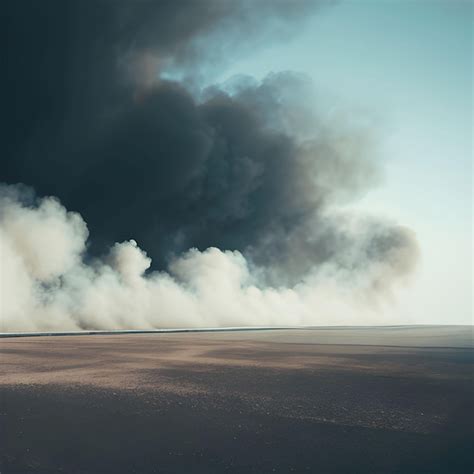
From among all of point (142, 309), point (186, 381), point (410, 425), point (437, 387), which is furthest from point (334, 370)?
point (142, 309)

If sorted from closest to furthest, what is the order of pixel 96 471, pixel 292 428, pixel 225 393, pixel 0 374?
1. pixel 96 471
2. pixel 292 428
3. pixel 225 393
4. pixel 0 374

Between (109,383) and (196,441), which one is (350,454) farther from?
(109,383)

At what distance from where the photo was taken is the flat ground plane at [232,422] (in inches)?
164

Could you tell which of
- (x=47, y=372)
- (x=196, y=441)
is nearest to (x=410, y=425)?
(x=196, y=441)

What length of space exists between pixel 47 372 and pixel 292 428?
22.9ft

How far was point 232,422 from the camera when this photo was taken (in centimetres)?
560

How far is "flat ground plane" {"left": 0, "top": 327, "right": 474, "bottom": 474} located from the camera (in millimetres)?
4168

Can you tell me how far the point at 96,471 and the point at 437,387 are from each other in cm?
728

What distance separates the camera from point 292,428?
211 inches

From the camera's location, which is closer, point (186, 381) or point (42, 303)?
point (186, 381)

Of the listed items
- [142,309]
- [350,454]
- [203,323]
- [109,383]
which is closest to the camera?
[350,454]

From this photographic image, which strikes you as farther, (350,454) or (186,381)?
(186,381)

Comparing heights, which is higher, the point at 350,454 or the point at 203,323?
the point at 350,454

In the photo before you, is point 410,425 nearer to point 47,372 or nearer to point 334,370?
point 334,370
